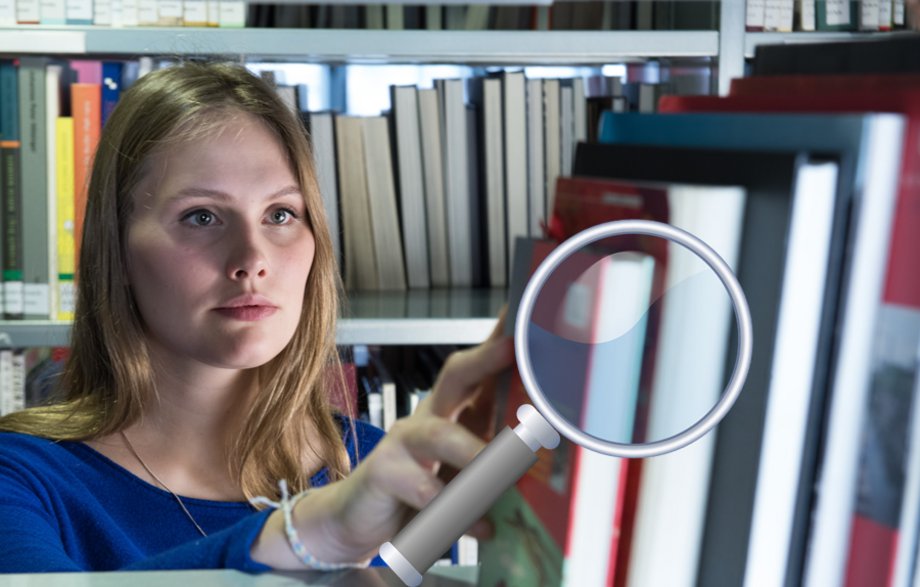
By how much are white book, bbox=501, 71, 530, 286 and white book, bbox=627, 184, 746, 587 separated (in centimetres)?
160

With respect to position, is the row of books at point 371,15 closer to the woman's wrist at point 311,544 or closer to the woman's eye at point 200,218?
the woman's eye at point 200,218

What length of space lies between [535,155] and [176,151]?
836 mm

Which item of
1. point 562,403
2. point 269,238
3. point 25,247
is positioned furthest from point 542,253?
point 25,247

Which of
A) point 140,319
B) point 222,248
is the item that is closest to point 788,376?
point 222,248

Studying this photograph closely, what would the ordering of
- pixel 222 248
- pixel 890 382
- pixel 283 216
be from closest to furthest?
pixel 890 382 → pixel 222 248 → pixel 283 216

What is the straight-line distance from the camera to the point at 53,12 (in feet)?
5.45

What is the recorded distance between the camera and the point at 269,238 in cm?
121

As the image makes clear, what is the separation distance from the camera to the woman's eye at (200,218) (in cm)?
119

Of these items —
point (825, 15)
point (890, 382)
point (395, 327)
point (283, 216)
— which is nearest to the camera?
point (890, 382)

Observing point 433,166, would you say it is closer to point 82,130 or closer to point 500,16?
point 500,16

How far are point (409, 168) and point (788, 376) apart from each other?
165cm

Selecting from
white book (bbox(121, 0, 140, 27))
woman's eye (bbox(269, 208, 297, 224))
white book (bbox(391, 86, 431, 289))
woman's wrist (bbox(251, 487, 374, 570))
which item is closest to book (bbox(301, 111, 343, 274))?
white book (bbox(391, 86, 431, 289))

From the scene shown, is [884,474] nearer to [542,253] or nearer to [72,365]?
[542,253]

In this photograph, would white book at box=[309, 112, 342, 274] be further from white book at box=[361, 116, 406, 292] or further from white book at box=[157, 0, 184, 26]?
white book at box=[157, 0, 184, 26]
